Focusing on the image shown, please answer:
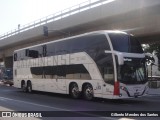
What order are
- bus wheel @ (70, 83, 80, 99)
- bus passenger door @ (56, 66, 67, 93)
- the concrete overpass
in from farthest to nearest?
the concrete overpass, bus passenger door @ (56, 66, 67, 93), bus wheel @ (70, 83, 80, 99)

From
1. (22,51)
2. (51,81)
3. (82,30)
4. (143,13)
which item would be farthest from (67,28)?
(51,81)

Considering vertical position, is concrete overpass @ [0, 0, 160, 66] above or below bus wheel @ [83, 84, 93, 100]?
above

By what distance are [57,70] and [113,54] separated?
659cm

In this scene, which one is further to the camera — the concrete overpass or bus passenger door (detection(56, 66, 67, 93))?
the concrete overpass

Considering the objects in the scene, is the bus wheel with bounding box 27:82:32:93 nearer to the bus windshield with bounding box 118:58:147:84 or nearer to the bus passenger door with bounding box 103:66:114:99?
the bus passenger door with bounding box 103:66:114:99

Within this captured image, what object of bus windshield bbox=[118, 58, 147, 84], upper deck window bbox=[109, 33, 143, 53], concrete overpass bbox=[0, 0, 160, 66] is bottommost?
bus windshield bbox=[118, 58, 147, 84]

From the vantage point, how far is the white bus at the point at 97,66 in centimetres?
1797

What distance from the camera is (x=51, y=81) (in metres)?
24.5

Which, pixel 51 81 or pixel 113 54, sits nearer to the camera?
pixel 113 54

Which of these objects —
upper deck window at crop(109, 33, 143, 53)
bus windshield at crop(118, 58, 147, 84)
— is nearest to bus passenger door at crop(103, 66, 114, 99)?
bus windshield at crop(118, 58, 147, 84)

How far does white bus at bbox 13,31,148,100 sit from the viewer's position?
59.0ft

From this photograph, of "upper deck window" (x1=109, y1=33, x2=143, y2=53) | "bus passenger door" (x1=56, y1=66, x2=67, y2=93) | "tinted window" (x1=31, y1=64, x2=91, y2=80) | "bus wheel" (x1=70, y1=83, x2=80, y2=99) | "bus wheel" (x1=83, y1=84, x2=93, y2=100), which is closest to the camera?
"upper deck window" (x1=109, y1=33, x2=143, y2=53)

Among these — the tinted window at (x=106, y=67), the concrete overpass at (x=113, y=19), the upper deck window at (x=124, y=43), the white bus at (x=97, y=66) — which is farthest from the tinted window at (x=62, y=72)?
the concrete overpass at (x=113, y=19)

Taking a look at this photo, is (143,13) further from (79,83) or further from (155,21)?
(79,83)
